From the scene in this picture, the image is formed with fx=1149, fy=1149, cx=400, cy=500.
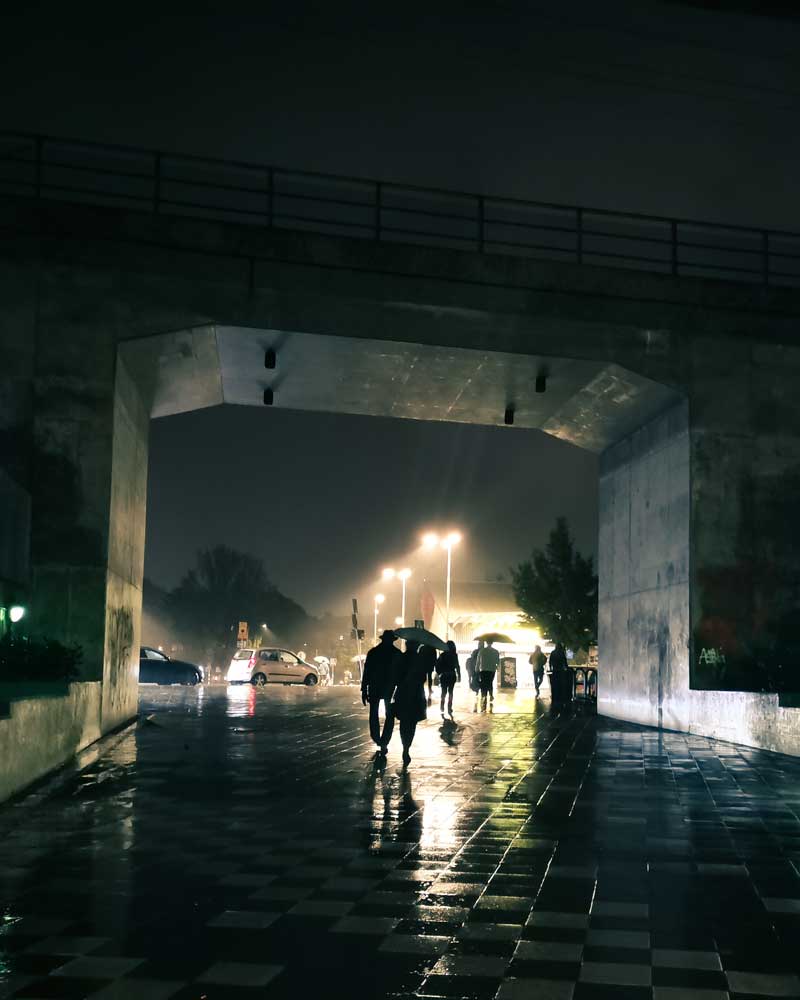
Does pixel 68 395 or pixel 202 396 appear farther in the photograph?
pixel 202 396

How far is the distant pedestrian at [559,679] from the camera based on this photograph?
108ft

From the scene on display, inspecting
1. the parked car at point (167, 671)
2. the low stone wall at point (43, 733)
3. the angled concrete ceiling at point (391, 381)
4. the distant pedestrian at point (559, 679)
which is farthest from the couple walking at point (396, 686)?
the parked car at point (167, 671)

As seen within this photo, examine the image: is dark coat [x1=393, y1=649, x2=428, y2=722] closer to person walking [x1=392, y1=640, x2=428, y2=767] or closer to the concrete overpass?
person walking [x1=392, y1=640, x2=428, y2=767]

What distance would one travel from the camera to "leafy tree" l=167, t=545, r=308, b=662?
106312 mm

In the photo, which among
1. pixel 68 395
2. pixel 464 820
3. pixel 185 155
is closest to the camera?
pixel 464 820

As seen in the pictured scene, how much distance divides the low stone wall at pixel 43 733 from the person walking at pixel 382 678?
12.5ft

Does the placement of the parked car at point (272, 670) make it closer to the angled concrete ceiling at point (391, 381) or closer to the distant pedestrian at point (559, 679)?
the distant pedestrian at point (559, 679)

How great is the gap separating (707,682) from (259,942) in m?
16.1

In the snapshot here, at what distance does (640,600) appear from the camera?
2417 centimetres

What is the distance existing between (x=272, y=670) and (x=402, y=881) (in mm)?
44981

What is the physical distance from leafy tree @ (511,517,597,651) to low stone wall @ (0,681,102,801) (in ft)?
170

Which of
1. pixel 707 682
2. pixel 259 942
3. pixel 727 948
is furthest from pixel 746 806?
pixel 707 682

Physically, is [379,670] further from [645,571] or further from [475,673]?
[475,673]

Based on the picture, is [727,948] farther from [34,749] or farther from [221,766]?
[221,766]
